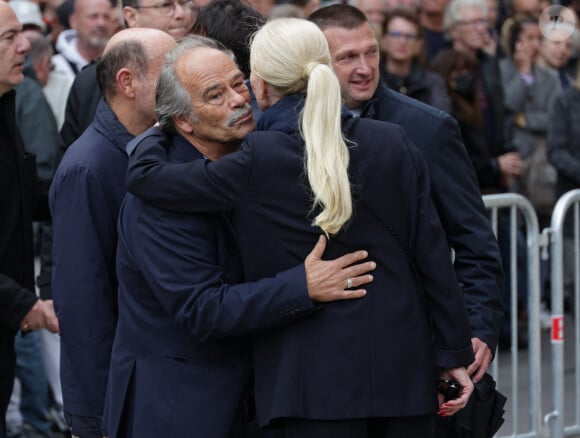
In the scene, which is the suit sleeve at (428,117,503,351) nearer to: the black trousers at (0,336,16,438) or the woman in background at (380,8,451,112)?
the black trousers at (0,336,16,438)

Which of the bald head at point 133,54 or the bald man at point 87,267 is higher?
the bald head at point 133,54

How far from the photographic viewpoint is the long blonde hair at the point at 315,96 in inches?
131

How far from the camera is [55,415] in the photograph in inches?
282

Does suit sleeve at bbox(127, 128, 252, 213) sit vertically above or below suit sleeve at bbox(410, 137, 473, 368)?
above

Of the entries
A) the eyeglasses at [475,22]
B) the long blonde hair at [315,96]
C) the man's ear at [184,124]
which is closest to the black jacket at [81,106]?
the man's ear at [184,124]

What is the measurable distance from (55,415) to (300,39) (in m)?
4.34

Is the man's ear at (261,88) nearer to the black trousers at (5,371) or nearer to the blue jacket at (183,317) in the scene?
the blue jacket at (183,317)

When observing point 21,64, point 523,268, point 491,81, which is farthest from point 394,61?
point 21,64

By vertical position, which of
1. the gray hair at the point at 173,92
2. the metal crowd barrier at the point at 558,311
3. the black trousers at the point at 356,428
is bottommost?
the metal crowd barrier at the point at 558,311

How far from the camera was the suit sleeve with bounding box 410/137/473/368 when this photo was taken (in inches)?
138

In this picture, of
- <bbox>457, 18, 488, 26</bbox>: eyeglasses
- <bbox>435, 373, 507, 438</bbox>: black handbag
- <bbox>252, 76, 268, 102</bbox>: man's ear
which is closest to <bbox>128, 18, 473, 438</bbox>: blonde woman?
<bbox>252, 76, 268, 102</bbox>: man's ear

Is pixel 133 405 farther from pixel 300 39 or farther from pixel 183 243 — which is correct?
pixel 300 39

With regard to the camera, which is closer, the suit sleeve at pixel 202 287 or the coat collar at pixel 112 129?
the suit sleeve at pixel 202 287

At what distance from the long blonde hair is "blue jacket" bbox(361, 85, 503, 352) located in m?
0.68
